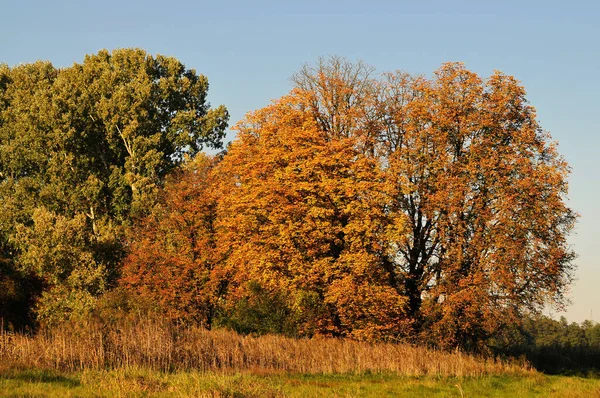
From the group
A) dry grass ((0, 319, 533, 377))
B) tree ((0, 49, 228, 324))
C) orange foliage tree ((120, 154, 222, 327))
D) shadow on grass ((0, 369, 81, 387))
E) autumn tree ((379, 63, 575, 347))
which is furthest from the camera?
tree ((0, 49, 228, 324))

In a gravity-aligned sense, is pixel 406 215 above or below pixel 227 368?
above

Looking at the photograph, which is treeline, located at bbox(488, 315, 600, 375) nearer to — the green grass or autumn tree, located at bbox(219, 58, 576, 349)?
autumn tree, located at bbox(219, 58, 576, 349)

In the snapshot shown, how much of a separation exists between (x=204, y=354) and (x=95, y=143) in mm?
41150

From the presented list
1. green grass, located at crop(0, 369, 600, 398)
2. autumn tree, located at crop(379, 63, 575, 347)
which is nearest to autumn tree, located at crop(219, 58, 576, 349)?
autumn tree, located at crop(379, 63, 575, 347)

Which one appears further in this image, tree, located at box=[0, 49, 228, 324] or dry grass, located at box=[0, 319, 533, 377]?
tree, located at box=[0, 49, 228, 324]

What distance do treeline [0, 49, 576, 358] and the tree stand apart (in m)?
5.47

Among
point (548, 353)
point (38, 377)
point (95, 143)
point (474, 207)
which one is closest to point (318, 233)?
point (474, 207)

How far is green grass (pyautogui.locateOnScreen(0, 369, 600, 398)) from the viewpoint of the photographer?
21.8 metres

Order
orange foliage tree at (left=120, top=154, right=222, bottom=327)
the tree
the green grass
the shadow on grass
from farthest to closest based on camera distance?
the tree, orange foliage tree at (left=120, top=154, right=222, bottom=327), the shadow on grass, the green grass

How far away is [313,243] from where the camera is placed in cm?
4297

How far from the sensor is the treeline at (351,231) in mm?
41406

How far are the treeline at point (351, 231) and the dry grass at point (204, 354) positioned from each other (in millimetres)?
5972

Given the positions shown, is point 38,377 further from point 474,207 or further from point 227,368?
point 474,207

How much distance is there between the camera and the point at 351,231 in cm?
4206
